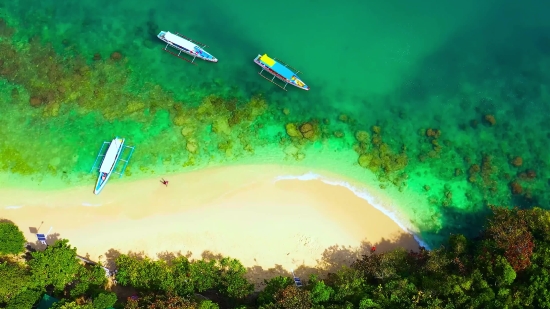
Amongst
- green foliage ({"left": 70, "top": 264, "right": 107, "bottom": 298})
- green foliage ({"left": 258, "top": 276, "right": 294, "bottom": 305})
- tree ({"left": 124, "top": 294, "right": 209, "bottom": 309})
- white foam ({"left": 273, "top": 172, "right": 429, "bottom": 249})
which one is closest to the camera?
tree ({"left": 124, "top": 294, "right": 209, "bottom": 309})

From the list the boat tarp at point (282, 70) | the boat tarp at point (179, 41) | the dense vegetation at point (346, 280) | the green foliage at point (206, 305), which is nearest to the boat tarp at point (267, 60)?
the boat tarp at point (282, 70)

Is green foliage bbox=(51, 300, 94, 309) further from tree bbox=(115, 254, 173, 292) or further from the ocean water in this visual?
the ocean water

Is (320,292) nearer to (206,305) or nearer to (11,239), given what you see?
(206,305)

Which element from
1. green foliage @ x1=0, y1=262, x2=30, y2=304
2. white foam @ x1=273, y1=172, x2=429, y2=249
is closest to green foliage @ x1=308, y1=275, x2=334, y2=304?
white foam @ x1=273, y1=172, x2=429, y2=249

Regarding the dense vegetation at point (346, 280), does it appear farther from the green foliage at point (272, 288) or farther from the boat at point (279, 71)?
the boat at point (279, 71)

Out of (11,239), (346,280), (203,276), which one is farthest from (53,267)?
(346,280)

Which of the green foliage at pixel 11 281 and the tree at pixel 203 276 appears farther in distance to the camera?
the tree at pixel 203 276

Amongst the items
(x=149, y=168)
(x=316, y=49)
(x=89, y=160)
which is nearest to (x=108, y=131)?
(x=89, y=160)
